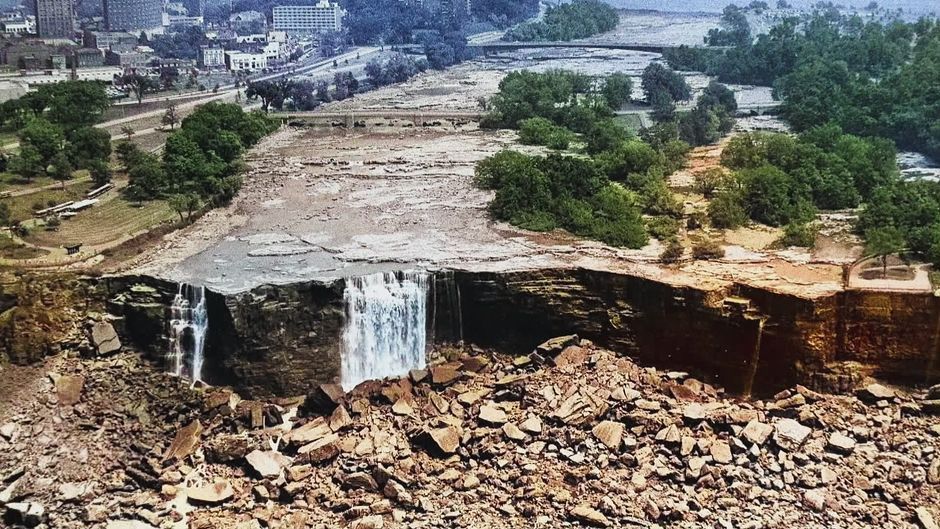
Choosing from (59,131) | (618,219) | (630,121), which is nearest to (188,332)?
(618,219)

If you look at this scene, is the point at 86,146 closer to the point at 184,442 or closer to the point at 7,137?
the point at 7,137

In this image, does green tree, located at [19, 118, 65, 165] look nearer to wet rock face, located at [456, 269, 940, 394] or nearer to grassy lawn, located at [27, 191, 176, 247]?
grassy lawn, located at [27, 191, 176, 247]

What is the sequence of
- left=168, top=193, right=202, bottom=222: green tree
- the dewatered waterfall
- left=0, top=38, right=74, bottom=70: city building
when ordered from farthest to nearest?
1. left=0, top=38, right=74, bottom=70: city building
2. left=168, top=193, right=202, bottom=222: green tree
3. the dewatered waterfall

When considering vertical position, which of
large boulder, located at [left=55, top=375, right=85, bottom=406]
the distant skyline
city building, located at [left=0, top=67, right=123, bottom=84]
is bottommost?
large boulder, located at [left=55, top=375, right=85, bottom=406]

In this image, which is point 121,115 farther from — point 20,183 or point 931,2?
point 931,2

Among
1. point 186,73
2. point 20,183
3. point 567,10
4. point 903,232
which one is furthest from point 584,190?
point 567,10

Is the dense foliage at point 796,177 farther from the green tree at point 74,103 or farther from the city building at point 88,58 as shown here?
the city building at point 88,58

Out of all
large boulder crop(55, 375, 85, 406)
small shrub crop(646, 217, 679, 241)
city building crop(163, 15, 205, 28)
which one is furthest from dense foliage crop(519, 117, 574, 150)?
city building crop(163, 15, 205, 28)
